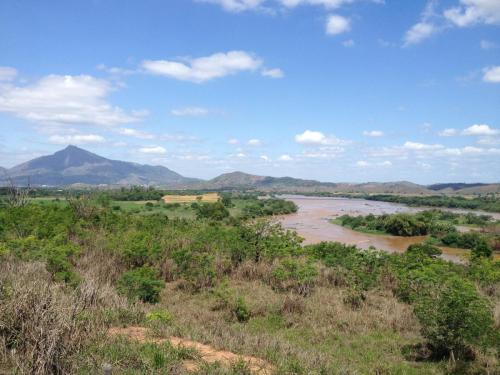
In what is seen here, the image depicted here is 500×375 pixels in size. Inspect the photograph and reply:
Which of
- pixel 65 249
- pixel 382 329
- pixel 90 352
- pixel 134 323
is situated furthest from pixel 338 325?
pixel 65 249

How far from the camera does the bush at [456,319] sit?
7.39 metres

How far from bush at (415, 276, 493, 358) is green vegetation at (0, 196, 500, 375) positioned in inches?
0.9

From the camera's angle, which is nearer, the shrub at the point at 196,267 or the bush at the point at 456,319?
the bush at the point at 456,319

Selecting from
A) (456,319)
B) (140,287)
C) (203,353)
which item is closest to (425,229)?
(456,319)

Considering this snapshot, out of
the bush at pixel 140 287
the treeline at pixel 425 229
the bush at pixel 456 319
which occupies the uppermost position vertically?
the bush at pixel 456 319

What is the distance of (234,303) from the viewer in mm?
10547

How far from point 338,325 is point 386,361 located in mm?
1965

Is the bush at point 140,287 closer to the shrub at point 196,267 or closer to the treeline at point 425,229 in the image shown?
the shrub at point 196,267

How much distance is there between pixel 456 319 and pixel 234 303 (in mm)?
5240

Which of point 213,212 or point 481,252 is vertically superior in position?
point 481,252

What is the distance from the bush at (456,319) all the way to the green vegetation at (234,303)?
0.02m

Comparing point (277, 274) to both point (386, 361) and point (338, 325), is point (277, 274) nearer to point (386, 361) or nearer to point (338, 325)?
point (338, 325)

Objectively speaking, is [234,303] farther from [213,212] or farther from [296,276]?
[213,212]

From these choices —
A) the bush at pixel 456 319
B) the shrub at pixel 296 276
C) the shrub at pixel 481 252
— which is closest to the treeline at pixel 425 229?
the shrub at pixel 481 252
